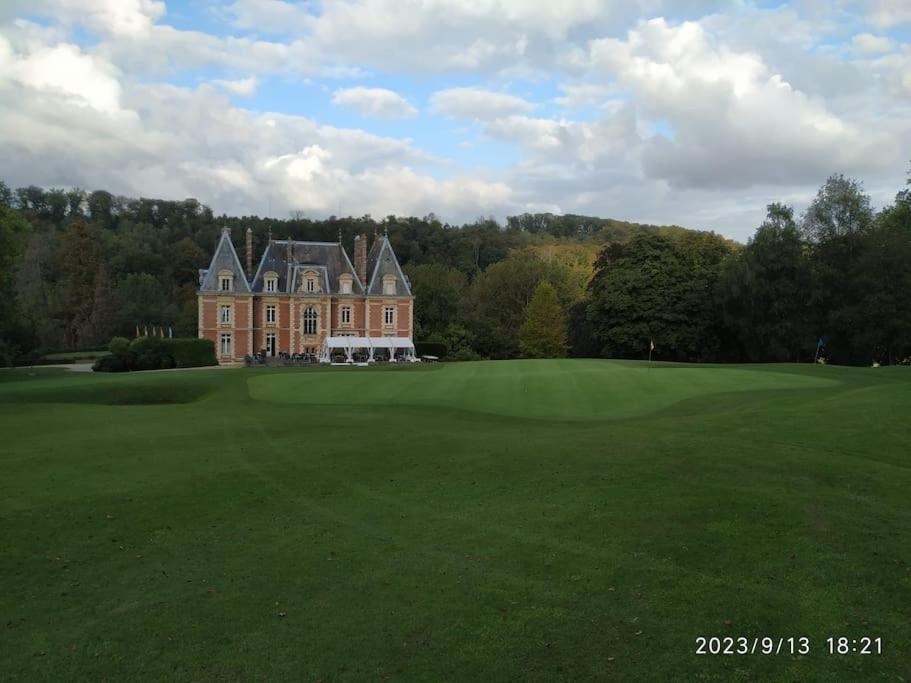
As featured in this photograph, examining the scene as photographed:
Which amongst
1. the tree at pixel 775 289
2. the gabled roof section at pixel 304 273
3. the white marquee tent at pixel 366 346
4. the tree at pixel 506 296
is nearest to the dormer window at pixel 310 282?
the gabled roof section at pixel 304 273

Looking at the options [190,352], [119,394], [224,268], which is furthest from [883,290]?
[224,268]

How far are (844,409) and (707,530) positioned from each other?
10.4m

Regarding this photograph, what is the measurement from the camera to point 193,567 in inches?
315

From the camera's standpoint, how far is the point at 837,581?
22.4ft

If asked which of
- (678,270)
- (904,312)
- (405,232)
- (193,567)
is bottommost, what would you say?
(193,567)

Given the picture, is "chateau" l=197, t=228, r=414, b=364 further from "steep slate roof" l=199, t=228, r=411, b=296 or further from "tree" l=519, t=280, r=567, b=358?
"tree" l=519, t=280, r=567, b=358

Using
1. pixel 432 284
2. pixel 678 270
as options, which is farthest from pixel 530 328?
pixel 678 270

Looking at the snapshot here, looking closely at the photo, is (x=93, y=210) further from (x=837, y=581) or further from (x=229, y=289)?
(x=837, y=581)

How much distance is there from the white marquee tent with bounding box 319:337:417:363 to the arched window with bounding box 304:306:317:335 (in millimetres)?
1820

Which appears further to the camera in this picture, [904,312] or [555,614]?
[904,312]

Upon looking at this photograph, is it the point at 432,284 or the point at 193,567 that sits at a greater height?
the point at 432,284

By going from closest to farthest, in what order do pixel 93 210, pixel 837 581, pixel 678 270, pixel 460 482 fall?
1. pixel 837 581
2. pixel 460 482
3. pixel 678 270
4. pixel 93 210

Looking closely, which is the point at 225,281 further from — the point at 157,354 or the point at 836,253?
the point at 836,253

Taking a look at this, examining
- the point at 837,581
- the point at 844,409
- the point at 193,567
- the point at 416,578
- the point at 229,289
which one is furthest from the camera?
the point at 229,289
